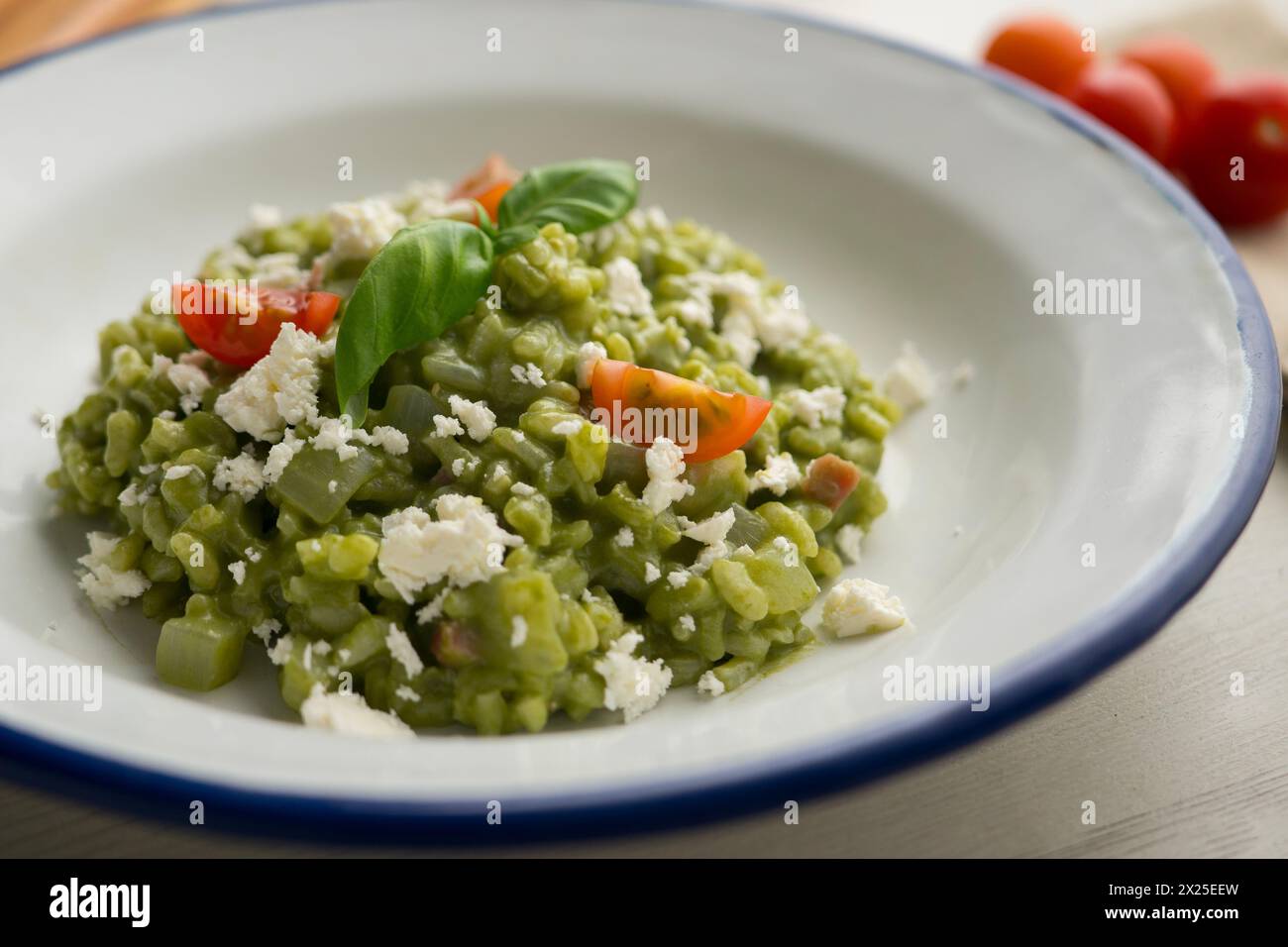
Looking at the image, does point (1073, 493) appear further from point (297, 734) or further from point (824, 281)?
point (297, 734)

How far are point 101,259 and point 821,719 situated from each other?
281 cm

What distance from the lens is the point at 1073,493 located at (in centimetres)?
296

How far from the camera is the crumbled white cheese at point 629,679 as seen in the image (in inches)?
104

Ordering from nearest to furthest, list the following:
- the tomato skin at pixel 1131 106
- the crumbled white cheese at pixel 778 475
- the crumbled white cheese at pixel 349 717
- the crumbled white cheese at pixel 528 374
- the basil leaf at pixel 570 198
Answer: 1. the crumbled white cheese at pixel 349 717
2. the crumbled white cheese at pixel 528 374
3. the crumbled white cheese at pixel 778 475
4. the basil leaf at pixel 570 198
5. the tomato skin at pixel 1131 106

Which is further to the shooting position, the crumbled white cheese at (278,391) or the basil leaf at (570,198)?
Result: the basil leaf at (570,198)

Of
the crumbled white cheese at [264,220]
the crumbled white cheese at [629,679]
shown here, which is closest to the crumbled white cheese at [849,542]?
the crumbled white cheese at [629,679]

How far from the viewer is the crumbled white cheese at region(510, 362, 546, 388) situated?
2889 millimetres

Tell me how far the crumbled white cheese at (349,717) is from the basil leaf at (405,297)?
0.61 meters

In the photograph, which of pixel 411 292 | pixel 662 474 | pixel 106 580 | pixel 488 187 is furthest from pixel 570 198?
pixel 106 580

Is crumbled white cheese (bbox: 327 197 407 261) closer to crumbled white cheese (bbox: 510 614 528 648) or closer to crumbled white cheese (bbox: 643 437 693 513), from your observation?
crumbled white cheese (bbox: 643 437 693 513)

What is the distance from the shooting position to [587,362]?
297cm

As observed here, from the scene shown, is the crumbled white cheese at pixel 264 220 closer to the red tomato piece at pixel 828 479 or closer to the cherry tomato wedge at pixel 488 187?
the cherry tomato wedge at pixel 488 187

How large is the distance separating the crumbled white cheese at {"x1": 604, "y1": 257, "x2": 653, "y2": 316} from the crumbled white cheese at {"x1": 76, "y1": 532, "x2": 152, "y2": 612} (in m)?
1.27
